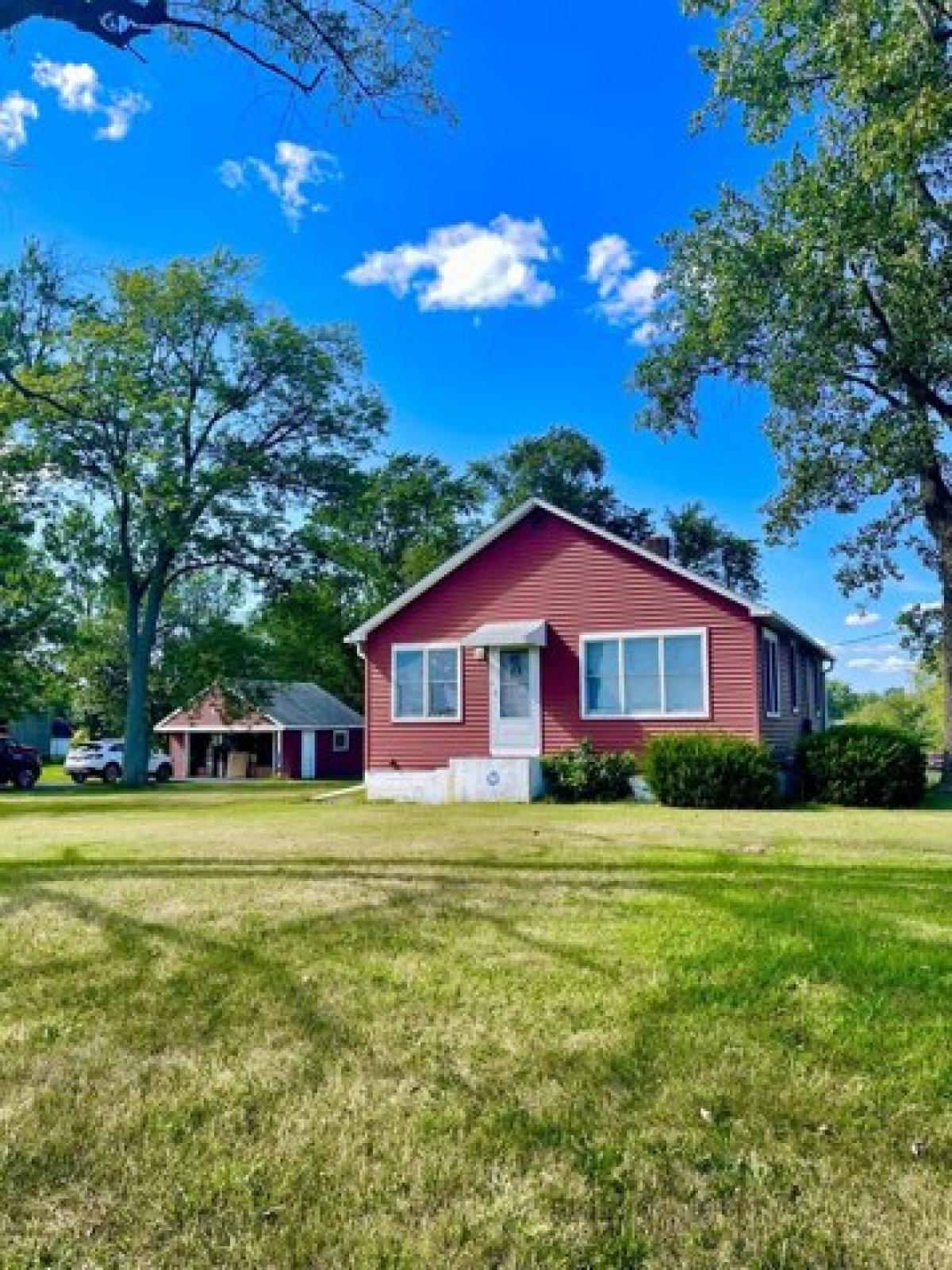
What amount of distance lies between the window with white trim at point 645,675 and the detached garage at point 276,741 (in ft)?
70.9

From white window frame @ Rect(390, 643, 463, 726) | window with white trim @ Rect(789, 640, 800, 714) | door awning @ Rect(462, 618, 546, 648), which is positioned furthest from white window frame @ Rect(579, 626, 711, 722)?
window with white trim @ Rect(789, 640, 800, 714)

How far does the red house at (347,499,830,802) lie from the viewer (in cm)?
1598

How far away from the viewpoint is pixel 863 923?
16.2 feet

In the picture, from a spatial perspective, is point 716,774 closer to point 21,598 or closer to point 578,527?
point 578,527

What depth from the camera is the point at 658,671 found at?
650 inches

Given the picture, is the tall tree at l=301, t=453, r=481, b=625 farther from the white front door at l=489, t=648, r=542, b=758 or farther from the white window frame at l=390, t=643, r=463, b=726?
the white front door at l=489, t=648, r=542, b=758

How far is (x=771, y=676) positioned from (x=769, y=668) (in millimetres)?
286

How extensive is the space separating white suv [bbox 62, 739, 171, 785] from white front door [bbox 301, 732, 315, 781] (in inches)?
236

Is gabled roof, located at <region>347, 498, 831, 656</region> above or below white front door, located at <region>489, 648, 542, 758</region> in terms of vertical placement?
above

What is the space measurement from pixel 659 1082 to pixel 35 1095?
2.09m

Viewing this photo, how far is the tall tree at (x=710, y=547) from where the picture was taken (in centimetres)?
4297

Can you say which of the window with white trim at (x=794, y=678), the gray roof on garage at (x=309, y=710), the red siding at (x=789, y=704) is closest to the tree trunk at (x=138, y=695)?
the gray roof on garage at (x=309, y=710)

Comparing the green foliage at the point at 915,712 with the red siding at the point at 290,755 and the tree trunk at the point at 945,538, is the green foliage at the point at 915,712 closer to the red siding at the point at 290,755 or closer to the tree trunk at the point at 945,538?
the tree trunk at the point at 945,538

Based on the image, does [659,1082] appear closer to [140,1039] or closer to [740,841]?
[140,1039]
